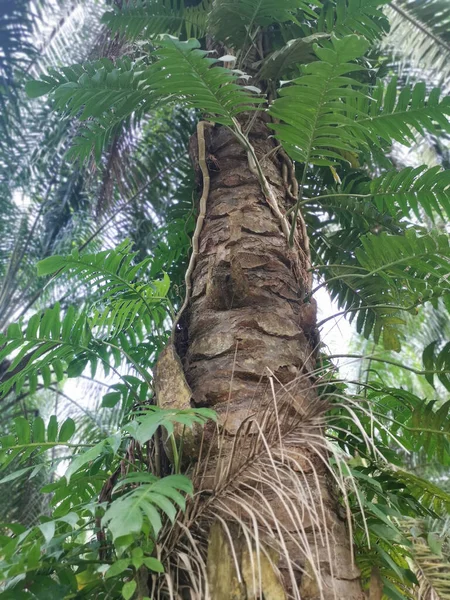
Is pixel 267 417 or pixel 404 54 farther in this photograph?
pixel 404 54

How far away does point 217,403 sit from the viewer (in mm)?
941

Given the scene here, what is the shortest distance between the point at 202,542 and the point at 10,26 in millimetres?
3121

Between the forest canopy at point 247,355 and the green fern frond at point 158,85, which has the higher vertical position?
the green fern frond at point 158,85

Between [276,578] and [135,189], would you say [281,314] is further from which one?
[135,189]

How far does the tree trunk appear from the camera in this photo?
734 mm

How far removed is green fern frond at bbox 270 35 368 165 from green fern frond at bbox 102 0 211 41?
870mm

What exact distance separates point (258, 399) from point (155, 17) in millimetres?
1438

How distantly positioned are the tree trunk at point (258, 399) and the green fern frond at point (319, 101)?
7.7 inches

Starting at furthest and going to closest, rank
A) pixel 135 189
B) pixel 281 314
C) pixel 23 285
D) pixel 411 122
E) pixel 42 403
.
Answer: pixel 42 403 → pixel 23 285 → pixel 135 189 → pixel 411 122 → pixel 281 314

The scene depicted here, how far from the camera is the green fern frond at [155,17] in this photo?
1.77 m

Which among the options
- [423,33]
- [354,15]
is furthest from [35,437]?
[423,33]

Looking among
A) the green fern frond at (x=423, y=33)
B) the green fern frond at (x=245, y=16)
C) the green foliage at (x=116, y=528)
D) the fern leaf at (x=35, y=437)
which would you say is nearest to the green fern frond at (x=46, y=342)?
the fern leaf at (x=35, y=437)

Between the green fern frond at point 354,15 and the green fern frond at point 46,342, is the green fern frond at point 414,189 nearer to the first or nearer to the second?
the green fern frond at point 354,15

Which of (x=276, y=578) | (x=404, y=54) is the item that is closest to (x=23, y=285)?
(x=404, y=54)
